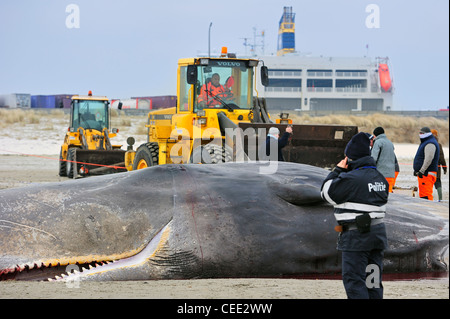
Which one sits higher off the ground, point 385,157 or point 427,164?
point 385,157

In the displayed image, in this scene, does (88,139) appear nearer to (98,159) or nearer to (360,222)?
(98,159)

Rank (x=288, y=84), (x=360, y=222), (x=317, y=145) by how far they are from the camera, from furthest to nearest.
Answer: (x=288, y=84) < (x=317, y=145) < (x=360, y=222)

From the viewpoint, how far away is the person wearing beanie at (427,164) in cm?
1172

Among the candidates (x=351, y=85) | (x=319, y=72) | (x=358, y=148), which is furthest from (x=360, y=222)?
(x=351, y=85)

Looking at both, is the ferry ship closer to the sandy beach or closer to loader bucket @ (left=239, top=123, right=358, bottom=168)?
loader bucket @ (left=239, top=123, right=358, bottom=168)

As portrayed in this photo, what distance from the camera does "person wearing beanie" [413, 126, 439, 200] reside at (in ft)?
38.4

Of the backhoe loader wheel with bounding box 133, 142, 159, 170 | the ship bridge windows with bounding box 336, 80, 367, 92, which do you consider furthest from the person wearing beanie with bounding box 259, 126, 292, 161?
the ship bridge windows with bounding box 336, 80, 367, 92

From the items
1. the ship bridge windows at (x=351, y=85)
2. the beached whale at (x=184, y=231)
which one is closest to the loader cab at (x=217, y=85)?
the beached whale at (x=184, y=231)

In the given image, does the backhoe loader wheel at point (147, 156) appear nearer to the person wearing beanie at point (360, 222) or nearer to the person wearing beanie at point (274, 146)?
the person wearing beanie at point (274, 146)

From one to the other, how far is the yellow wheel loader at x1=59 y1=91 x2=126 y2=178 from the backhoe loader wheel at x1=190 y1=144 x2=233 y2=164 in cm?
749

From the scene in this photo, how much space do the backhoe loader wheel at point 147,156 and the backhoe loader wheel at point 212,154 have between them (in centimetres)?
210

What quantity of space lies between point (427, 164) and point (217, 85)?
4.69 metres

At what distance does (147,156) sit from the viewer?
1412cm
